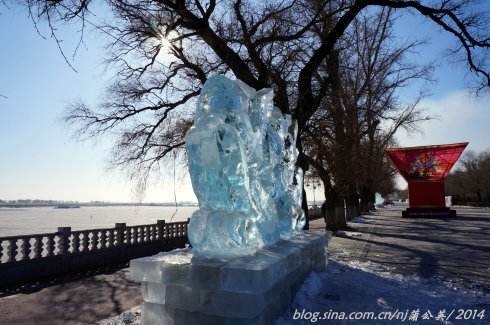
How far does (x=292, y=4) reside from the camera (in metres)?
13.2

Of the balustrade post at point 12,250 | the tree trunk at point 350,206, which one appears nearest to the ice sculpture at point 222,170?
the balustrade post at point 12,250

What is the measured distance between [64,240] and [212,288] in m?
9.53

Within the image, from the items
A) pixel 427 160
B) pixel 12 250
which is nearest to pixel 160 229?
pixel 12 250

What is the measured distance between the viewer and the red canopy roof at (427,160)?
3203cm

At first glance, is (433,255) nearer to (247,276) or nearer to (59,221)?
(247,276)

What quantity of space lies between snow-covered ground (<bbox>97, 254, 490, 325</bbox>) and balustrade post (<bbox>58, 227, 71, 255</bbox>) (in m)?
6.53

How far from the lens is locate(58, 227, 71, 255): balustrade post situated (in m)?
11.7

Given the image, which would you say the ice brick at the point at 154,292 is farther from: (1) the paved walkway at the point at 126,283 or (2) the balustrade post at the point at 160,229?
(2) the balustrade post at the point at 160,229

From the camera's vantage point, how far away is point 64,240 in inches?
470

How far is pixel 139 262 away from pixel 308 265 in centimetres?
359

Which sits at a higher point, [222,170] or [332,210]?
[222,170]

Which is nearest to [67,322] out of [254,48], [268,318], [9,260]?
[268,318]

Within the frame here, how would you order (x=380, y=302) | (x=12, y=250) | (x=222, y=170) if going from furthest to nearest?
1. (x=12, y=250)
2. (x=380, y=302)
3. (x=222, y=170)

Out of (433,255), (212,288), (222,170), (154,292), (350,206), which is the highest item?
(222,170)
